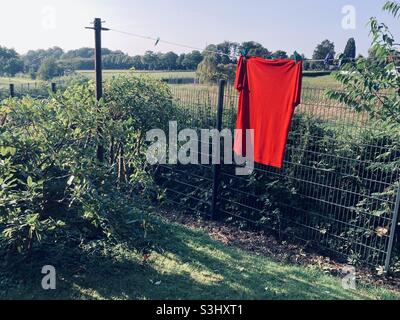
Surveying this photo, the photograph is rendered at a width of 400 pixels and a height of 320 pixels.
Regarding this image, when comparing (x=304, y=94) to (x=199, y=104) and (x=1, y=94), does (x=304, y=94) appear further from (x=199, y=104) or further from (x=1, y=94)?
(x=1, y=94)

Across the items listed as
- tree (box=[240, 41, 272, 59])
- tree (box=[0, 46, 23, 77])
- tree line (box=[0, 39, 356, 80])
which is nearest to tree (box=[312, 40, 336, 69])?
tree line (box=[0, 39, 356, 80])

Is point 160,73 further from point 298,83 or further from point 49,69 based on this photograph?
point 49,69

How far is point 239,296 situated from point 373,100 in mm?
2168

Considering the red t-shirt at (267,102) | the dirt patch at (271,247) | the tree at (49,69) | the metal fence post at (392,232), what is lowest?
the dirt patch at (271,247)

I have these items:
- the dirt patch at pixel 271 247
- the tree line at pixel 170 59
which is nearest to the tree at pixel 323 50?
the tree line at pixel 170 59

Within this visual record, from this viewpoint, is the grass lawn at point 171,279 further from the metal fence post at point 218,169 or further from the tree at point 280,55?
the tree at point 280,55

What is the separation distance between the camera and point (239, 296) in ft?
11.3

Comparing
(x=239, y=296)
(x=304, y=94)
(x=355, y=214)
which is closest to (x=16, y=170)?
(x=239, y=296)

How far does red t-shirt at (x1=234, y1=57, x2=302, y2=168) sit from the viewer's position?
4348mm

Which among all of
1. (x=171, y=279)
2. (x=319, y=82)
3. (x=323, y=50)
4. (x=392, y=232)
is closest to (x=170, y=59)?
(x=323, y=50)

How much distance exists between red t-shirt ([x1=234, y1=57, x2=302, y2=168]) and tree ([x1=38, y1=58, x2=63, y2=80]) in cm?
739

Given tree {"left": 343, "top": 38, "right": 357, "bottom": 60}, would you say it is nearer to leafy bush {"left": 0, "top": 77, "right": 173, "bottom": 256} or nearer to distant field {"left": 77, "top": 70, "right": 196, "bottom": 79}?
leafy bush {"left": 0, "top": 77, "right": 173, "bottom": 256}

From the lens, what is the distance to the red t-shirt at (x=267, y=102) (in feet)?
14.3

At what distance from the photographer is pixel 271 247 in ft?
16.0
